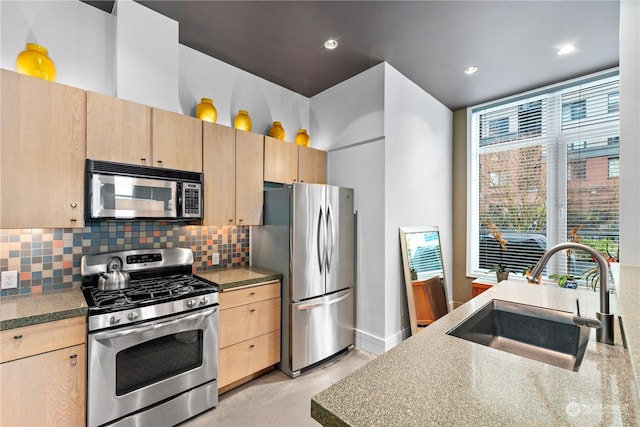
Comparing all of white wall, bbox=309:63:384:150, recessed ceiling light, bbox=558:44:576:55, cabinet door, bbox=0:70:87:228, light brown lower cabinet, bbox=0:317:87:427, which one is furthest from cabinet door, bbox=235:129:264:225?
recessed ceiling light, bbox=558:44:576:55

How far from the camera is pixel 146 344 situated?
6.03 feet

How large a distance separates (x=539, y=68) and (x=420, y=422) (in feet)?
12.3

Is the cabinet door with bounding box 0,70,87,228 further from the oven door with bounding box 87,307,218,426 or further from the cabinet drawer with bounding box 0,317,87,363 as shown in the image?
the oven door with bounding box 87,307,218,426

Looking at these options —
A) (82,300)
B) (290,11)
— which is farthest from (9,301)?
(290,11)

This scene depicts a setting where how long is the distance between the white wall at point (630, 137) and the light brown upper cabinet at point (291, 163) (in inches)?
96.1

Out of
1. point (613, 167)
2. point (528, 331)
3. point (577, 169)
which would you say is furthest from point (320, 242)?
point (613, 167)

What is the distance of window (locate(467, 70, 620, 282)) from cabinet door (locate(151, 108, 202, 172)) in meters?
3.55

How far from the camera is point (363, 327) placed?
3.15 meters

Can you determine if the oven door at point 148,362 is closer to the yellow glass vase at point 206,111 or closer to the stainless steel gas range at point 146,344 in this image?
the stainless steel gas range at point 146,344

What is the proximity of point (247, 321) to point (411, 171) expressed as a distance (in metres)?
2.36

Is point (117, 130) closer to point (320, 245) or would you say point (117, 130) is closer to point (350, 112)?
point (320, 245)

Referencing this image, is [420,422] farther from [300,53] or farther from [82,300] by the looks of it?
[300,53]

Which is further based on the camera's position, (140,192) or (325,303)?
(325,303)

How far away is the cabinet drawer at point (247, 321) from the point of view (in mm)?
2291
